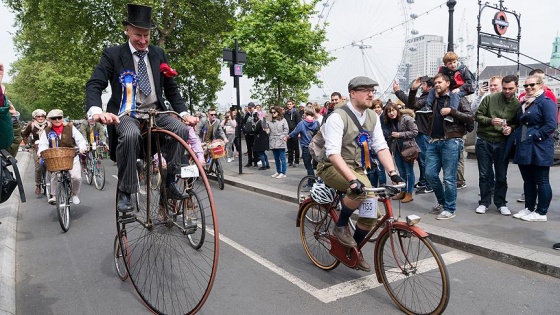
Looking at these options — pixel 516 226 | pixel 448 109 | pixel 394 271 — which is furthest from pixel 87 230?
pixel 516 226

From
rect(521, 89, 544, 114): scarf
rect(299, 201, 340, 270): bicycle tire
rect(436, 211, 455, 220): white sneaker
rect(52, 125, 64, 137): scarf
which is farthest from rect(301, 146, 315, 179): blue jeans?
rect(52, 125, 64, 137): scarf

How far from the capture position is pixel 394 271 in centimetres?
357

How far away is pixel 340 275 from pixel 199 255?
1497 mm

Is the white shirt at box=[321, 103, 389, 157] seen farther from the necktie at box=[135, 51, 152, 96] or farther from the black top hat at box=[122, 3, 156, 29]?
the black top hat at box=[122, 3, 156, 29]

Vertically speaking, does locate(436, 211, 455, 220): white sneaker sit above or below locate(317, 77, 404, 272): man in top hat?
below

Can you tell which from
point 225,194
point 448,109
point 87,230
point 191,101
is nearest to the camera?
point 448,109

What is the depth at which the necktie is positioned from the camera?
363cm

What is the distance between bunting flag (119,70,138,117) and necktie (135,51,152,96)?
0.22ft

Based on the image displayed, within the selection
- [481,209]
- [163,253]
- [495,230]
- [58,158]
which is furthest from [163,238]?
[481,209]

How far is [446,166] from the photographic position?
6098 millimetres

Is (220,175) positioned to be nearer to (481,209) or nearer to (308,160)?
(308,160)

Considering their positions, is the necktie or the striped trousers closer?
the striped trousers

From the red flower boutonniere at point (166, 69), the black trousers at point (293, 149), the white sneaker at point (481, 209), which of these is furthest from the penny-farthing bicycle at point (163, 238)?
the black trousers at point (293, 149)

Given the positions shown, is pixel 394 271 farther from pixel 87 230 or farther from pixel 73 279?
pixel 87 230
